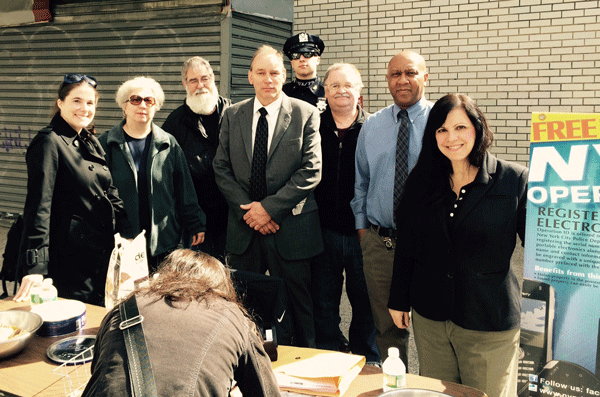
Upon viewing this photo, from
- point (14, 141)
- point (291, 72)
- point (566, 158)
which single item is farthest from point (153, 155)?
point (14, 141)

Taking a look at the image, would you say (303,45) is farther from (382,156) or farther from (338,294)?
(338,294)

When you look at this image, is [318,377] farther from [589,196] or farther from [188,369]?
[589,196]

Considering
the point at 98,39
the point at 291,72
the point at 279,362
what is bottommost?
the point at 279,362

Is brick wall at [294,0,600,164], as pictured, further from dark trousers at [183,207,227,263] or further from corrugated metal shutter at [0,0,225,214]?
dark trousers at [183,207,227,263]

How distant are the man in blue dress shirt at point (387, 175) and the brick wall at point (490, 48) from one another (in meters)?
3.49

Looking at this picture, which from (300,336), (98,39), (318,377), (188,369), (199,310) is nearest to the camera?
(188,369)

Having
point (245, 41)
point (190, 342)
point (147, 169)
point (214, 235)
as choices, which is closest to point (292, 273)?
point (214, 235)

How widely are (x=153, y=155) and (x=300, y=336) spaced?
1.72 m

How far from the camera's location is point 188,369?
154cm

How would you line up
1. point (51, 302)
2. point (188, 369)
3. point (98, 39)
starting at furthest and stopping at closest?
1. point (98, 39)
2. point (51, 302)
3. point (188, 369)

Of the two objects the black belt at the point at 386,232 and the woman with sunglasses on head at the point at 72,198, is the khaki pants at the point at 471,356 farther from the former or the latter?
the woman with sunglasses on head at the point at 72,198

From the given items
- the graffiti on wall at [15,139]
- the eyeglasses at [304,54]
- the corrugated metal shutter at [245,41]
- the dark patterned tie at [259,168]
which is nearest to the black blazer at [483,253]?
the dark patterned tie at [259,168]

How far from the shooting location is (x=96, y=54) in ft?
24.5

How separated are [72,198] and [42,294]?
28.3 inches
